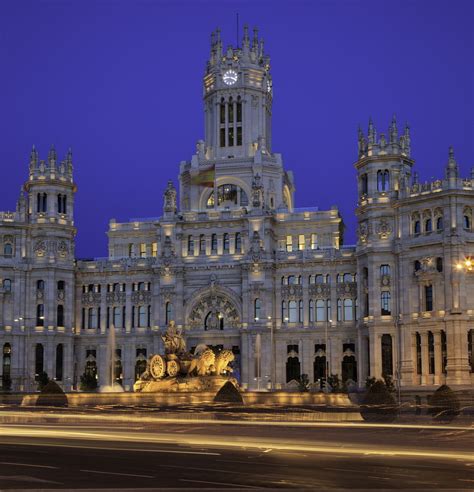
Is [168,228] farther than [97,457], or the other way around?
[168,228]

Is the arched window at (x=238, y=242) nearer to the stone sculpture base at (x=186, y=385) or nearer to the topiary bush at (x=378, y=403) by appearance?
the topiary bush at (x=378, y=403)

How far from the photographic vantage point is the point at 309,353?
11212 centimetres

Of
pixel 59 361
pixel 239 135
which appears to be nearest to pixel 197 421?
pixel 59 361

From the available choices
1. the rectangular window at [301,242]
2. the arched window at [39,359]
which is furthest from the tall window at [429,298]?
the arched window at [39,359]

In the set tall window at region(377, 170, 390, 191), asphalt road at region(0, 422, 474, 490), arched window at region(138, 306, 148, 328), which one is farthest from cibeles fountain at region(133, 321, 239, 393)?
arched window at region(138, 306, 148, 328)

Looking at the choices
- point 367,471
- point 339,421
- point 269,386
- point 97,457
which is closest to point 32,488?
point 97,457

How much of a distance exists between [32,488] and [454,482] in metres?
10.3

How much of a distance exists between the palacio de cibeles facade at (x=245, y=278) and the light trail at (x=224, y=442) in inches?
2617

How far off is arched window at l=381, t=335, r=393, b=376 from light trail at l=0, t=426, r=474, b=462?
6718 cm

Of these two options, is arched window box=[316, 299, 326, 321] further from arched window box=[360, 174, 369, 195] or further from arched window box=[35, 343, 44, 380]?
arched window box=[35, 343, 44, 380]

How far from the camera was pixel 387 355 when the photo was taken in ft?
338

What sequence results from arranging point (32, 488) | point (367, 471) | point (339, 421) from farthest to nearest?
1. point (339, 421)
2. point (367, 471)
3. point (32, 488)

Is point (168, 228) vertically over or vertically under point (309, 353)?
over

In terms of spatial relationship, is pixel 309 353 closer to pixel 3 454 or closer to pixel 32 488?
pixel 3 454
